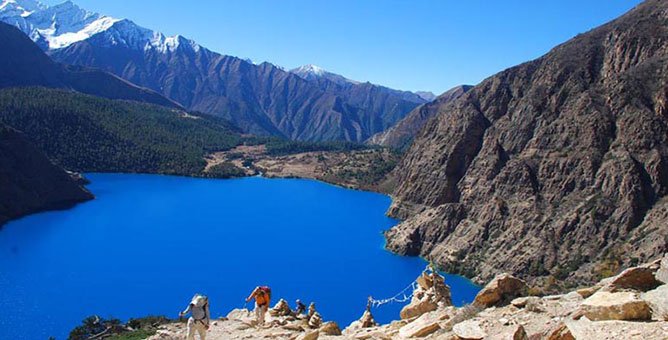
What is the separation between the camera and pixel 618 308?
11.8m

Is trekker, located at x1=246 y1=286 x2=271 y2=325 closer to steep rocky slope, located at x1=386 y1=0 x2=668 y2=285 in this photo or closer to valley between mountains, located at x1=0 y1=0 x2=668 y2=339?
valley between mountains, located at x1=0 y1=0 x2=668 y2=339

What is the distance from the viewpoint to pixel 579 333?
11102 mm

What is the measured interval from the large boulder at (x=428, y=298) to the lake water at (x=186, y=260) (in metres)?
33.0

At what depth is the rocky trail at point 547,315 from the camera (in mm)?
11250

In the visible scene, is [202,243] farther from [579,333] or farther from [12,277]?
[579,333]

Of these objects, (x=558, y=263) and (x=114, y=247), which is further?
(x=114, y=247)

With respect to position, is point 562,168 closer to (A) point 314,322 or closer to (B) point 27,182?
(A) point 314,322

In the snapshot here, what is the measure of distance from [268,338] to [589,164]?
6849cm

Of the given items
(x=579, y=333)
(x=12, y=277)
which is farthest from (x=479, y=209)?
(x=579, y=333)

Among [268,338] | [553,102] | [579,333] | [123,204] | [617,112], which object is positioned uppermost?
[123,204]

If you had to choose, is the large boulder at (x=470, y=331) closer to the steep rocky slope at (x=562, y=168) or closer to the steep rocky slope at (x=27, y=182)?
the steep rocky slope at (x=562, y=168)

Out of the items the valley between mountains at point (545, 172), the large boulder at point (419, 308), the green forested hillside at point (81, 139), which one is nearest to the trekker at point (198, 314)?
the large boulder at point (419, 308)

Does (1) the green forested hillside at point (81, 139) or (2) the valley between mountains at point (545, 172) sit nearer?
(2) the valley between mountains at point (545, 172)

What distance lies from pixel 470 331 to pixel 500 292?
5.32 meters
